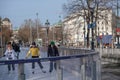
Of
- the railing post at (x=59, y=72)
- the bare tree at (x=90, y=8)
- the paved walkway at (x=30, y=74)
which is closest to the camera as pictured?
the paved walkway at (x=30, y=74)

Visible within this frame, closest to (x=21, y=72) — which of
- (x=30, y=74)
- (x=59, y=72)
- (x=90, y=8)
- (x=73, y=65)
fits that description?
(x=30, y=74)

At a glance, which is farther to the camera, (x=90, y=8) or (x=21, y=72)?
(x=90, y=8)

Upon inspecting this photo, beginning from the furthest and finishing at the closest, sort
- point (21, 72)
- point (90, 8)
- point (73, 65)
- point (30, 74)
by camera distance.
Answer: point (90, 8), point (73, 65), point (30, 74), point (21, 72)

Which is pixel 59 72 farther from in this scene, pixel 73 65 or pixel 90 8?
pixel 90 8

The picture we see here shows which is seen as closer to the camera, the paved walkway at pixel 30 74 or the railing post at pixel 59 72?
the paved walkway at pixel 30 74

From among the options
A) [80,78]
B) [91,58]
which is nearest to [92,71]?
[91,58]

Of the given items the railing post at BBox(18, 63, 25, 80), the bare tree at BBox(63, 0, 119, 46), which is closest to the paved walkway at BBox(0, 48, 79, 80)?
the railing post at BBox(18, 63, 25, 80)

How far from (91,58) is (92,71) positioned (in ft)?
1.38

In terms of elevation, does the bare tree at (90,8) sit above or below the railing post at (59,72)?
above

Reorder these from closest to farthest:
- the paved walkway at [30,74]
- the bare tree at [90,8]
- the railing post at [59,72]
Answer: the paved walkway at [30,74]
the railing post at [59,72]
the bare tree at [90,8]

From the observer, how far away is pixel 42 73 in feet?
23.5

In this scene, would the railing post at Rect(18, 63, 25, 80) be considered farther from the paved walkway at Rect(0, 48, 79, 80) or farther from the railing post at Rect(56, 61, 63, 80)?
the railing post at Rect(56, 61, 63, 80)

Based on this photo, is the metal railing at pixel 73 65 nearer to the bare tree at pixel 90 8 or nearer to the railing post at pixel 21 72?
the railing post at pixel 21 72

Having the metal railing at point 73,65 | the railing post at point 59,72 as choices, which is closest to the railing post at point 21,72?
the metal railing at point 73,65
